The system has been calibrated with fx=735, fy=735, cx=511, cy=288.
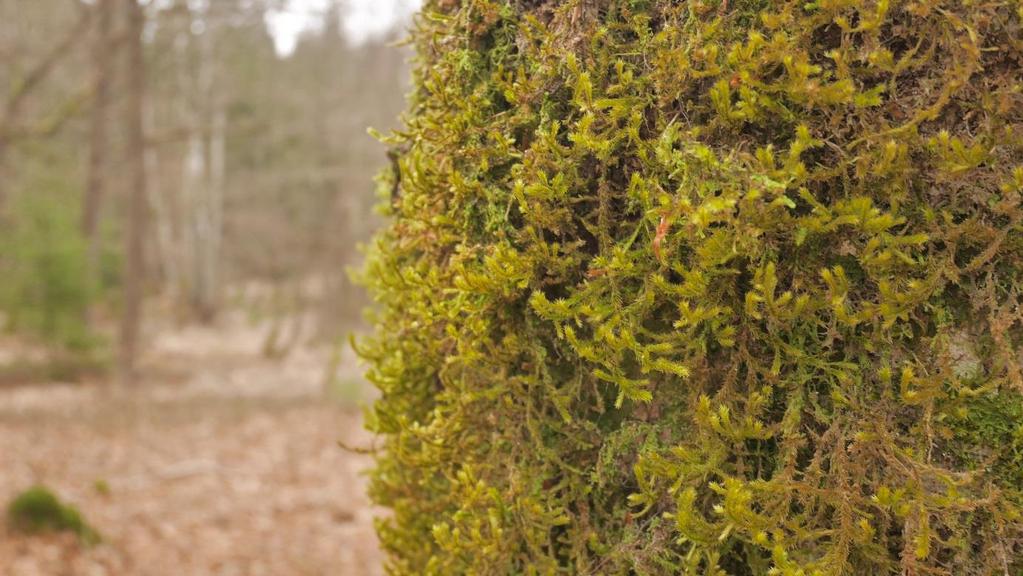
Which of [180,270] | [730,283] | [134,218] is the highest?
[180,270]

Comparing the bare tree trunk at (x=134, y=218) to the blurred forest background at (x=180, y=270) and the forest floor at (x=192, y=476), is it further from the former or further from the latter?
the forest floor at (x=192, y=476)

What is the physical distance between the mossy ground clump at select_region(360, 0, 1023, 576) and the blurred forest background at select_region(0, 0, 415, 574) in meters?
0.62

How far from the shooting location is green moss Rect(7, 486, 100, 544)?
5684 mm

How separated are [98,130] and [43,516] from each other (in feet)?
34.9

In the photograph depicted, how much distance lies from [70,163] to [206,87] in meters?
6.43

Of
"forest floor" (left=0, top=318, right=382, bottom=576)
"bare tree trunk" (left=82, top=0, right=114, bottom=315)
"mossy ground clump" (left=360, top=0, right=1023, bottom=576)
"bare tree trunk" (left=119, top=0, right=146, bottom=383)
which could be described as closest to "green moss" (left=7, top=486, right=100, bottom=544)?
"forest floor" (left=0, top=318, right=382, bottom=576)

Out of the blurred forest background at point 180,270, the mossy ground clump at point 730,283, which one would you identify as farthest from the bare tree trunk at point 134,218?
the mossy ground clump at point 730,283

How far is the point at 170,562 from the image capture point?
19.6 ft

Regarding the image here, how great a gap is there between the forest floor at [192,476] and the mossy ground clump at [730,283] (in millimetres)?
5303

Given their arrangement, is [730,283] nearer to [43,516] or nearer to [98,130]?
[43,516]

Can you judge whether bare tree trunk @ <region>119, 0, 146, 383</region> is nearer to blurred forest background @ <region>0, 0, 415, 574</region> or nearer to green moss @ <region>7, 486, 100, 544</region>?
blurred forest background @ <region>0, 0, 415, 574</region>

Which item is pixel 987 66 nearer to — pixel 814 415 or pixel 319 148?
pixel 814 415

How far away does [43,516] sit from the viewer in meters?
5.75

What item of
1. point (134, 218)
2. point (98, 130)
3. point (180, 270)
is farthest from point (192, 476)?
point (180, 270)
